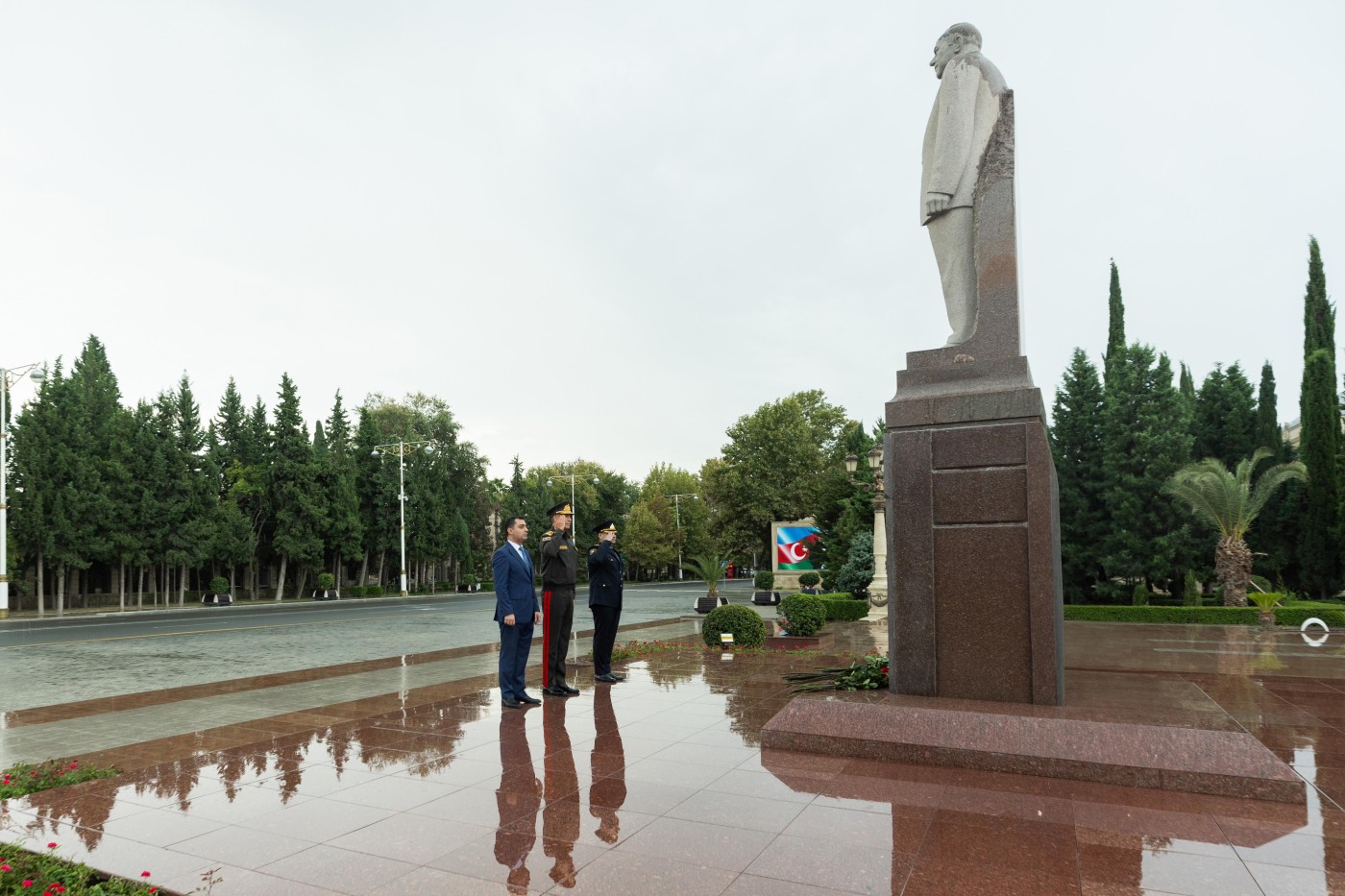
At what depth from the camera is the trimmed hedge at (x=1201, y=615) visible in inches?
714

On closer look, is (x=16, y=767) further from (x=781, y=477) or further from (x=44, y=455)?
(x=781, y=477)

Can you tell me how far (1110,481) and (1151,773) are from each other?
24.3 m

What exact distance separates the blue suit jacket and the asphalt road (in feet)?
18.4

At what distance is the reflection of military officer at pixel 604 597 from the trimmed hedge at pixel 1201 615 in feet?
52.1

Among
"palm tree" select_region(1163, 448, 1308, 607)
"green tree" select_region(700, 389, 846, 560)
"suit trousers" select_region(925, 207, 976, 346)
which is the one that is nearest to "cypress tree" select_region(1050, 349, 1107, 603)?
"palm tree" select_region(1163, 448, 1308, 607)

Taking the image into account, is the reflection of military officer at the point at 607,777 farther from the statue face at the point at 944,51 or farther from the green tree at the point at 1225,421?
the green tree at the point at 1225,421

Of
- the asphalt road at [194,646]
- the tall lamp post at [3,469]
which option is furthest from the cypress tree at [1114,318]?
the tall lamp post at [3,469]

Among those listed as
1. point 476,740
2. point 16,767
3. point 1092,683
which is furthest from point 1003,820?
point 16,767

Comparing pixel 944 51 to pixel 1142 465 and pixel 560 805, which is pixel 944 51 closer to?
pixel 560 805

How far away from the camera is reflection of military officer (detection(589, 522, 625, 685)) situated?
9.10m

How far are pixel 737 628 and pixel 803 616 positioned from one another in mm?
1757

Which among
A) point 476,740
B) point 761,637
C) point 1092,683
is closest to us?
point 476,740

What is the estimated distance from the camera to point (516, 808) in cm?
441

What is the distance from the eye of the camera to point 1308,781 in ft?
15.6
